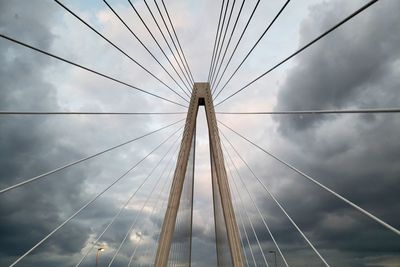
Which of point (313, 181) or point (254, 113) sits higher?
point (254, 113)

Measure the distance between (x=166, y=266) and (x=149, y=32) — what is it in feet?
28.2

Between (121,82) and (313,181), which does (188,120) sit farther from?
(313,181)

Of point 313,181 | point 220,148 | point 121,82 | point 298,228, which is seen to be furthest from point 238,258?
point 121,82

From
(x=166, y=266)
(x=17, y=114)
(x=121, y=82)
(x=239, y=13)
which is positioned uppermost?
(x=239, y=13)

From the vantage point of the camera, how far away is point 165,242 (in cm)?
1449

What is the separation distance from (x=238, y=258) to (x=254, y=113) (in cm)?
533

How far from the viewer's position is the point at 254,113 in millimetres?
12273

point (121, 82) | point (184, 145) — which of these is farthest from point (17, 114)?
point (184, 145)

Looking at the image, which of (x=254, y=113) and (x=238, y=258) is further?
(x=238, y=258)

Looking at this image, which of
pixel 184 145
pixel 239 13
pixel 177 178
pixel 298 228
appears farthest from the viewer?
pixel 184 145

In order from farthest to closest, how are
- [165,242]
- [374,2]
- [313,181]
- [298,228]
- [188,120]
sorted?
[188,120], [165,242], [298,228], [313,181], [374,2]

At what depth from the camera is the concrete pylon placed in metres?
14.1

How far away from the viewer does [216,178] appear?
1714cm

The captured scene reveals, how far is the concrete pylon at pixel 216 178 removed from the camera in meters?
14.1
